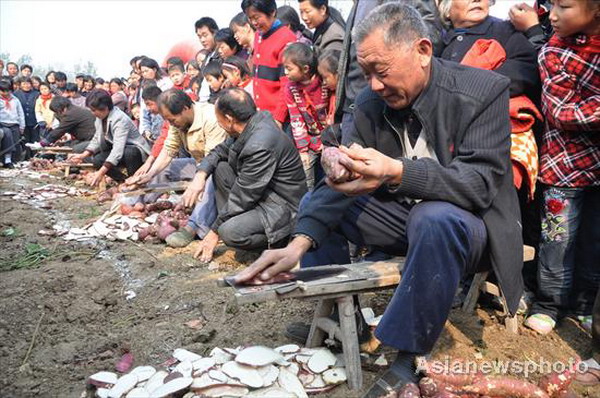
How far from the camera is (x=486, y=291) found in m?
2.72

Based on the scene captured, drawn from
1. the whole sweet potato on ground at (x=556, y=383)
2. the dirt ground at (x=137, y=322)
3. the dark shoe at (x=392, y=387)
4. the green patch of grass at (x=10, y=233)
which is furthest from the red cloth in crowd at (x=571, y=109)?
the green patch of grass at (x=10, y=233)

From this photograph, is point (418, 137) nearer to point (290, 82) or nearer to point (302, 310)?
point (302, 310)

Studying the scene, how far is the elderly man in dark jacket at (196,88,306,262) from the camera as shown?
3896 millimetres

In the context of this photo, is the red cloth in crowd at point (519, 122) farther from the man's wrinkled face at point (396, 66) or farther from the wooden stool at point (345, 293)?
the wooden stool at point (345, 293)

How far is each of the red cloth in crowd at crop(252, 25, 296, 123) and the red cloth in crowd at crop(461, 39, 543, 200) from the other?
2467 millimetres

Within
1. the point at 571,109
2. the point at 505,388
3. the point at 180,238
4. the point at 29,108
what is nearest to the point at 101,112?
the point at 180,238

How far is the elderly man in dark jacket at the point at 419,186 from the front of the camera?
186cm

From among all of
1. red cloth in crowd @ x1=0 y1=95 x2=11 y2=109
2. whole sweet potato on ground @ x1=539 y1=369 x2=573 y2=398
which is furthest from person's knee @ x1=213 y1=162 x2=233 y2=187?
red cloth in crowd @ x1=0 y1=95 x2=11 y2=109

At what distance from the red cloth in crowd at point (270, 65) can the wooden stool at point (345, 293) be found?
2.95m

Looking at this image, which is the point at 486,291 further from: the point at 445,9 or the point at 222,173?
the point at 222,173

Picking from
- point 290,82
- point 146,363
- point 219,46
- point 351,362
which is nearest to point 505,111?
point 351,362

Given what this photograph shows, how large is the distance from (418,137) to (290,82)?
2550mm

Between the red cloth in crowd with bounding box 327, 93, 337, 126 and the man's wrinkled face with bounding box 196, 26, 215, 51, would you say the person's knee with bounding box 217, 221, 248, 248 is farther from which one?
the man's wrinkled face with bounding box 196, 26, 215, 51

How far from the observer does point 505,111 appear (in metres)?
2.15
